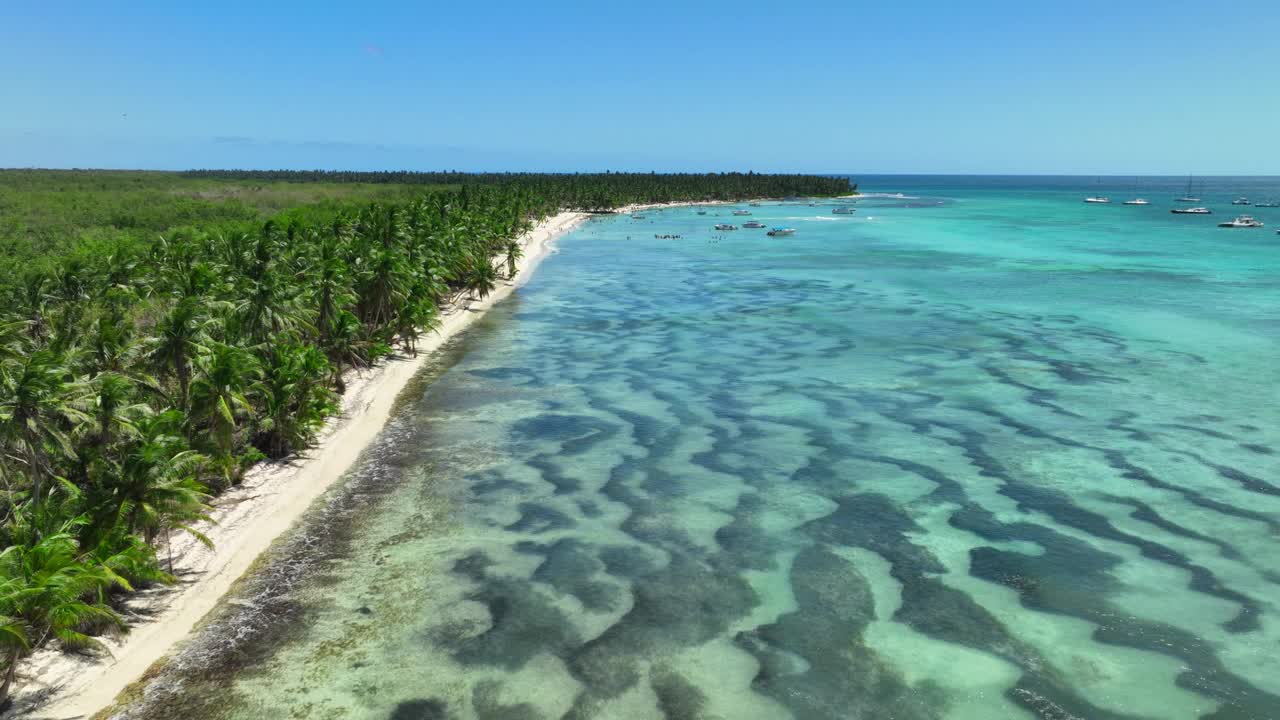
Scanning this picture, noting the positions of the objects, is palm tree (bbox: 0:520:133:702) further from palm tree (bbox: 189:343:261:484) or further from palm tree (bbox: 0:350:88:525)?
palm tree (bbox: 189:343:261:484)

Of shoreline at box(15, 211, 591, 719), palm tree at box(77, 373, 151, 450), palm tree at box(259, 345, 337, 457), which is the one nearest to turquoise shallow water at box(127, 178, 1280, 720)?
shoreline at box(15, 211, 591, 719)

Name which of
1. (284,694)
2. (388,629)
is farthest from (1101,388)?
(284,694)

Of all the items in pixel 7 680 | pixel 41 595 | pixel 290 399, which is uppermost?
pixel 290 399

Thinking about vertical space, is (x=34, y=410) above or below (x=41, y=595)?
above

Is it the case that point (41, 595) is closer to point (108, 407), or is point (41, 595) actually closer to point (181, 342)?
point (108, 407)

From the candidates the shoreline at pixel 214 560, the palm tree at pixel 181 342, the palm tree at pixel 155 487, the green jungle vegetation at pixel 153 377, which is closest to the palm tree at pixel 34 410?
the green jungle vegetation at pixel 153 377

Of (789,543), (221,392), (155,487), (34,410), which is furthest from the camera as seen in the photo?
(789,543)

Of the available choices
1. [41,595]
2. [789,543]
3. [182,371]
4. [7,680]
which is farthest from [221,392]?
[789,543]
